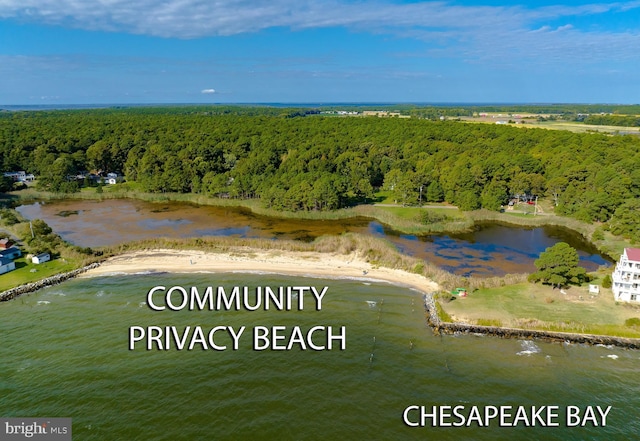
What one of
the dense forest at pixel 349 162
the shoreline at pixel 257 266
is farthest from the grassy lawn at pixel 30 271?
the dense forest at pixel 349 162

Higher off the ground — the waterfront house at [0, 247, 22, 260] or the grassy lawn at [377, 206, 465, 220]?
the grassy lawn at [377, 206, 465, 220]

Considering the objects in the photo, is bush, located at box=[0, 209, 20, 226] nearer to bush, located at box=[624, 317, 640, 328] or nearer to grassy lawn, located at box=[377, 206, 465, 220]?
grassy lawn, located at box=[377, 206, 465, 220]

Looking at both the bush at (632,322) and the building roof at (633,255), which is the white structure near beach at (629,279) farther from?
the bush at (632,322)

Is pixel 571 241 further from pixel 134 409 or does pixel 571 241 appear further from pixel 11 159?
pixel 11 159

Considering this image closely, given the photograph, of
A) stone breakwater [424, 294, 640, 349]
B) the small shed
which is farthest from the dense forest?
the small shed

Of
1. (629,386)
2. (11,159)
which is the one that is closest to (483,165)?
(629,386)
